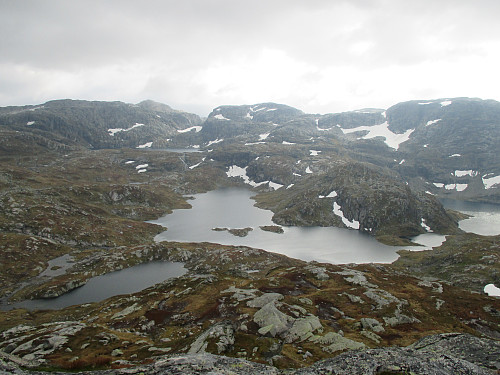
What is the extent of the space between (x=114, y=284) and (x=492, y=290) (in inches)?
4616

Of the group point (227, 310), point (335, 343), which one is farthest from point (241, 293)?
point (335, 343)

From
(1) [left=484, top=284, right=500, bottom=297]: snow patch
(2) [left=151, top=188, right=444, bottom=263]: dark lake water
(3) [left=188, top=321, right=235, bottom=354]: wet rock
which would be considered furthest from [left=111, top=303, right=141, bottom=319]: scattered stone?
(1) [left=484, top=284, right=500, bottom=297]: snow patch

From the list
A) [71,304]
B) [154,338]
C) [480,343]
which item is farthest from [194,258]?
[480,343]

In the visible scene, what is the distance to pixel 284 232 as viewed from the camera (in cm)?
17750

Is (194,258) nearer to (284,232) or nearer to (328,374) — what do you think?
(284,232)

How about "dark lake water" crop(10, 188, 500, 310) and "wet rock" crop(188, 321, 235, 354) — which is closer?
"wet rock" crop(188, 321, 235, 354)

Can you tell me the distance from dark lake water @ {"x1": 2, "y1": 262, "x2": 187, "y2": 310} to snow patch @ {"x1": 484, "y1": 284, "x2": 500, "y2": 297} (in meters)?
97.2

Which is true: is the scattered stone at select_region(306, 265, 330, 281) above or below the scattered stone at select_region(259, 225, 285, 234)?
above

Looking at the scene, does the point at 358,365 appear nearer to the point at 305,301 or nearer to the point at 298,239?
the point at 305,301

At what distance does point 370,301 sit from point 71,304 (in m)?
81.3

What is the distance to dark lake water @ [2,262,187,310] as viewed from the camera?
88.0 meters

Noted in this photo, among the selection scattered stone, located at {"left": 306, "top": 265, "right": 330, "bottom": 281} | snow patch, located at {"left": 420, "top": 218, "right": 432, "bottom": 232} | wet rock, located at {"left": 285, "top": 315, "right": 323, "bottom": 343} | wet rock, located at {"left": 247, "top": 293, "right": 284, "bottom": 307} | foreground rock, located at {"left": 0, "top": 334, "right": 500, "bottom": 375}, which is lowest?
snow patch, located at {"left": 420, "top": 218, "right": 432, "bottom": 232}

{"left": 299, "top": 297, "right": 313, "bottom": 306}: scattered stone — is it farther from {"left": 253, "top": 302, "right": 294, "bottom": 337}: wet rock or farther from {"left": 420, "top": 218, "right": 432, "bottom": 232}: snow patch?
{"left": 420, "top": 218, "right": 432, "bottom": 232}: snow patch

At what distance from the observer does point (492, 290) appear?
89438 millimetres
